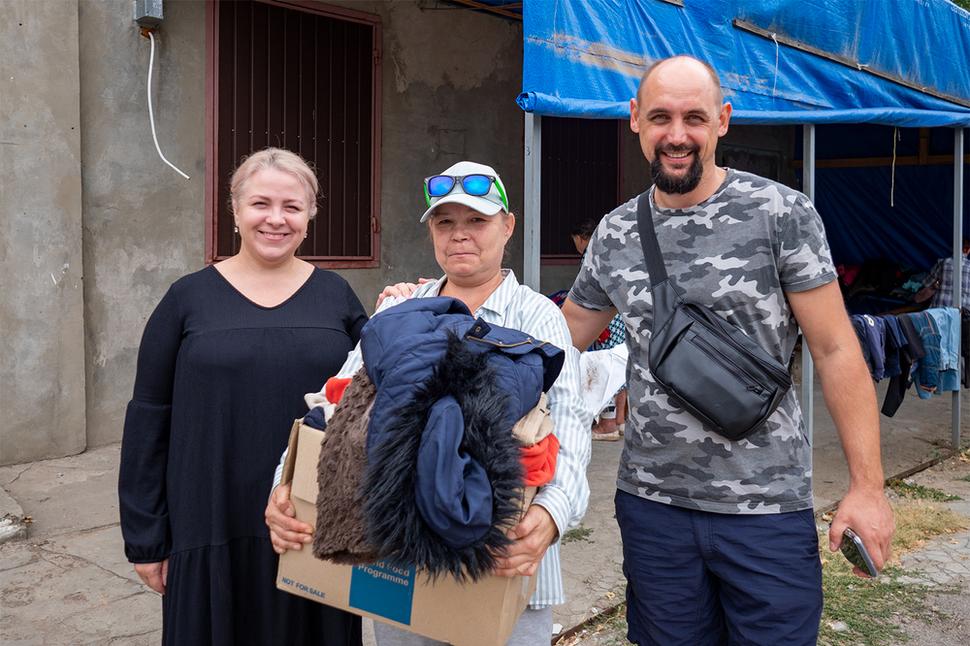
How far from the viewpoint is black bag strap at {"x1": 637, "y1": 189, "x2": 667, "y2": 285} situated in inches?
87.6

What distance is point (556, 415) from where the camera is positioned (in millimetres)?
1977

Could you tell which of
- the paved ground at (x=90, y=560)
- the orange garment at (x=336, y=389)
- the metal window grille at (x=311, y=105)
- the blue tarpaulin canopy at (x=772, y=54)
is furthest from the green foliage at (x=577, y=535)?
the metal window grille at (x=311, y=105)

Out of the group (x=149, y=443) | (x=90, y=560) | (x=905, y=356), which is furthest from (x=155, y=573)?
(x=905, y=356)

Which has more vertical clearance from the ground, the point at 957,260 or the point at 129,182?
the point at 129,182

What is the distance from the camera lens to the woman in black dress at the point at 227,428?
2.22 metres

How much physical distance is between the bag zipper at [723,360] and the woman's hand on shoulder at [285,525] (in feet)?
3.32

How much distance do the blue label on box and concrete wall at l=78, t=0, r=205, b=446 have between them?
4669 millimetres

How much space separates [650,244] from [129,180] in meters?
4.69

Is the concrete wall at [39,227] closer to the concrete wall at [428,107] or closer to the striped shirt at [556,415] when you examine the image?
the concrete wall at [428,107]

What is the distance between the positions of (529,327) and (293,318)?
0.65 m

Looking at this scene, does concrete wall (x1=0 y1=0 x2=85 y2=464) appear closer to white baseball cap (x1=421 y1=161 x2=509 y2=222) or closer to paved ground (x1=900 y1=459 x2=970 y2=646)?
white baseball cap (x1=421 y1=161 x2=509 y2=222)

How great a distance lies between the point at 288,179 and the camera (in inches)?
89.8

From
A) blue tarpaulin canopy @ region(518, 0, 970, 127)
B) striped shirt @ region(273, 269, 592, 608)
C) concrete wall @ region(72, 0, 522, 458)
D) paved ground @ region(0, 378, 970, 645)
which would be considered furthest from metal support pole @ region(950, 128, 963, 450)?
striped shirt @ region(273, 269, 592, 608)

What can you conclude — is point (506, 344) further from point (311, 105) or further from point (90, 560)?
point (311, 105)
